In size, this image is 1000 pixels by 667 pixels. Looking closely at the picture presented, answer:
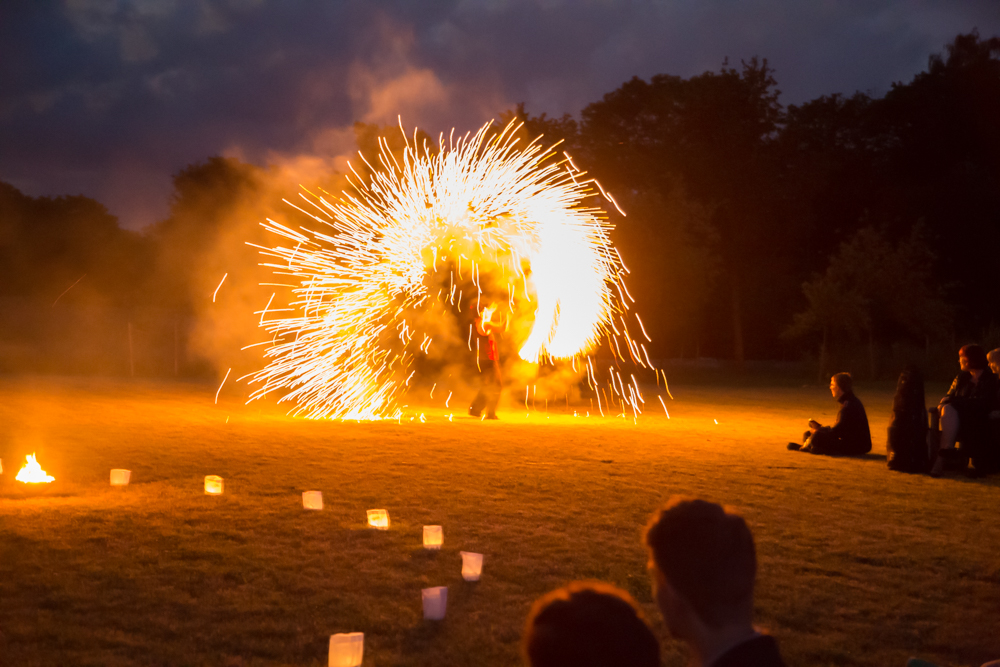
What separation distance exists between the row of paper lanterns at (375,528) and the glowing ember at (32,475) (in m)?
0.73

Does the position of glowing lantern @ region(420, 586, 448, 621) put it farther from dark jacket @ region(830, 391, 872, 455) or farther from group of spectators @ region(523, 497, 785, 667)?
dark jacket @ region(830, 391, 872, 455)

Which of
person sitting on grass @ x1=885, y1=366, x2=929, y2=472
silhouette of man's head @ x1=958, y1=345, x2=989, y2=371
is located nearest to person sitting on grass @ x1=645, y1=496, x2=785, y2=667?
person sitting on grass @ x1=885, y1=366, x2=929, y2=472

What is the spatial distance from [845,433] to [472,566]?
8.12 m

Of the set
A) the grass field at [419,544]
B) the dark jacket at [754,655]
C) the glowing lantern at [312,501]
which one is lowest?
the grass field at [419,544]

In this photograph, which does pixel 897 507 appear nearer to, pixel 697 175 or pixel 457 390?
pixel 457 390

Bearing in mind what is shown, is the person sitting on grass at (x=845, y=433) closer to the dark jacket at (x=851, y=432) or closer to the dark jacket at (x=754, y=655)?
the dark jacket at (x=851, y=432)

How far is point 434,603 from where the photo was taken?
457cm

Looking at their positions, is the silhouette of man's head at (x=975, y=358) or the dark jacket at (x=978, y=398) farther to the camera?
the silhouette of man's head at (x=975, y=358)

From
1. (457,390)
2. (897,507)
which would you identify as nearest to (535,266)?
(457,390)

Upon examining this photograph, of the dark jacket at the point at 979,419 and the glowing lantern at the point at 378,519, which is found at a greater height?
the dark jacket at the point at 979,419

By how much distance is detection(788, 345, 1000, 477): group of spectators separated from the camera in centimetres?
1004

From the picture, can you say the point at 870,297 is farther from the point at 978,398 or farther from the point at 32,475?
the point at 32,475

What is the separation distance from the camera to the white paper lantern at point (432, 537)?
19.9 ft

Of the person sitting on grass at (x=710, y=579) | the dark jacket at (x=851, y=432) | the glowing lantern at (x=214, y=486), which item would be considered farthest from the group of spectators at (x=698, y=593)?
the dark jacket at (x=851, y=432)
